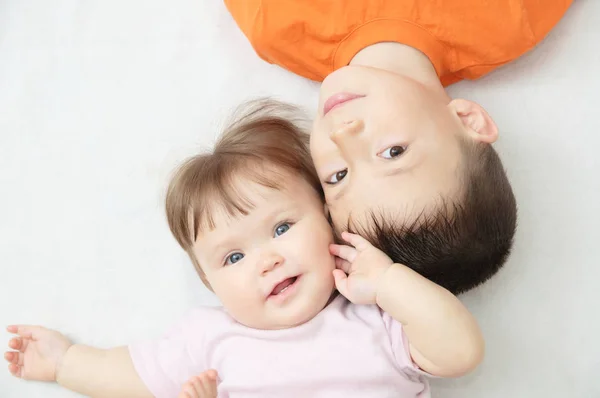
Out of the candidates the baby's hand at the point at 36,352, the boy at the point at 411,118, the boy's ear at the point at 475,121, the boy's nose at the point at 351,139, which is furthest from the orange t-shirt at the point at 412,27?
the baby's hand at the point at 36,352

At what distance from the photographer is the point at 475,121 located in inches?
37.4

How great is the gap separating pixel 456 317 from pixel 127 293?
1.91 ft

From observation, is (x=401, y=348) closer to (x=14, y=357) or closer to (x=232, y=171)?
(x=232, y=171)

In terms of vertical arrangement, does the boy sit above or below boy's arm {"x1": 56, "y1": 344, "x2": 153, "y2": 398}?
above

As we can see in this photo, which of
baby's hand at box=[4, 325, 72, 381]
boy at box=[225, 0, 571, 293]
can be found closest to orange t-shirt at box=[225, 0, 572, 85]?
boy at box=[225, 0, 571, 293]

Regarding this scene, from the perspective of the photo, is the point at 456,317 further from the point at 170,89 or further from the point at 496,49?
the point at 170,89

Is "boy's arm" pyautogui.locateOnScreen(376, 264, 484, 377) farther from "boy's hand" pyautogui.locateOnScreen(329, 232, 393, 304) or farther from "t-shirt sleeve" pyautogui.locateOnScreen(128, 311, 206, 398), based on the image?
"t-shirt sleeve" pyautogui.locateOnScreen(128, 311, 206, 398)

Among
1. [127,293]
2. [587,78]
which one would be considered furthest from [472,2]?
[127,293]

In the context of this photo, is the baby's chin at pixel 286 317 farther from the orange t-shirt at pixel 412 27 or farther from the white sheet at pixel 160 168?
the orange t-shirt at pixel 412 27

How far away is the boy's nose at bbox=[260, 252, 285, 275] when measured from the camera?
0.92 meters

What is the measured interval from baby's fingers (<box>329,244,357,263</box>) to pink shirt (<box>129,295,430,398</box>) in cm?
9

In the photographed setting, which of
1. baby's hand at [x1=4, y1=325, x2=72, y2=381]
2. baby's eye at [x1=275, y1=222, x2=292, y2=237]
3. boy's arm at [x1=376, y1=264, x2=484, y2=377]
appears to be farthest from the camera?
baby's hand at [x1=4, y1=325, x2=72, y2=381]

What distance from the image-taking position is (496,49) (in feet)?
3.49

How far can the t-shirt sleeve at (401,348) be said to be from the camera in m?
0.90
